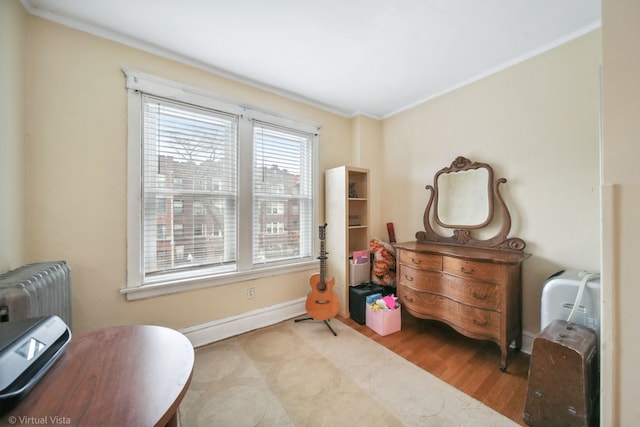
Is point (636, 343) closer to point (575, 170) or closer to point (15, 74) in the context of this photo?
point (575, 170)

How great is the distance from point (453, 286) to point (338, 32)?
223 cm

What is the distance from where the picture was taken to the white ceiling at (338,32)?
1.53 metres

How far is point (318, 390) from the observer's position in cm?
158

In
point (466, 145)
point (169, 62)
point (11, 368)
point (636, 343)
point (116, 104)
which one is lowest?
point (636, 343)

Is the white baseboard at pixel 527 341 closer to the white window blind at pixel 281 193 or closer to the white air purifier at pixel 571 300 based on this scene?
the white air purifier at pixel 571 300

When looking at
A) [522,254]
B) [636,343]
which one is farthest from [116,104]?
[522,254]

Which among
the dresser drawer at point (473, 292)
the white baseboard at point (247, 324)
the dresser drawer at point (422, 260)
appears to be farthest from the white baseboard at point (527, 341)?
the dresser drawer at point (422, 260)

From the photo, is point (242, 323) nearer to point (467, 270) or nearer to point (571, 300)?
point (467, 270)

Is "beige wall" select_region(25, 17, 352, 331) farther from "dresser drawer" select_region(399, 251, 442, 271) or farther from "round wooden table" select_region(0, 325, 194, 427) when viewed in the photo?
"dresser drawer" select_region(399, 251, 442, 271)

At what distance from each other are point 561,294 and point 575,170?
3.15ft

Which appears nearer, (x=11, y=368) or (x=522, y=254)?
(x=11, y=368)

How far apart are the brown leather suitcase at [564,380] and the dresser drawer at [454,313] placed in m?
0.44

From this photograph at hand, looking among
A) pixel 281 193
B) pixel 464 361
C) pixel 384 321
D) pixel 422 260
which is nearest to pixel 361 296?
pixel 384 321

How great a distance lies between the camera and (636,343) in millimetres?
1008
